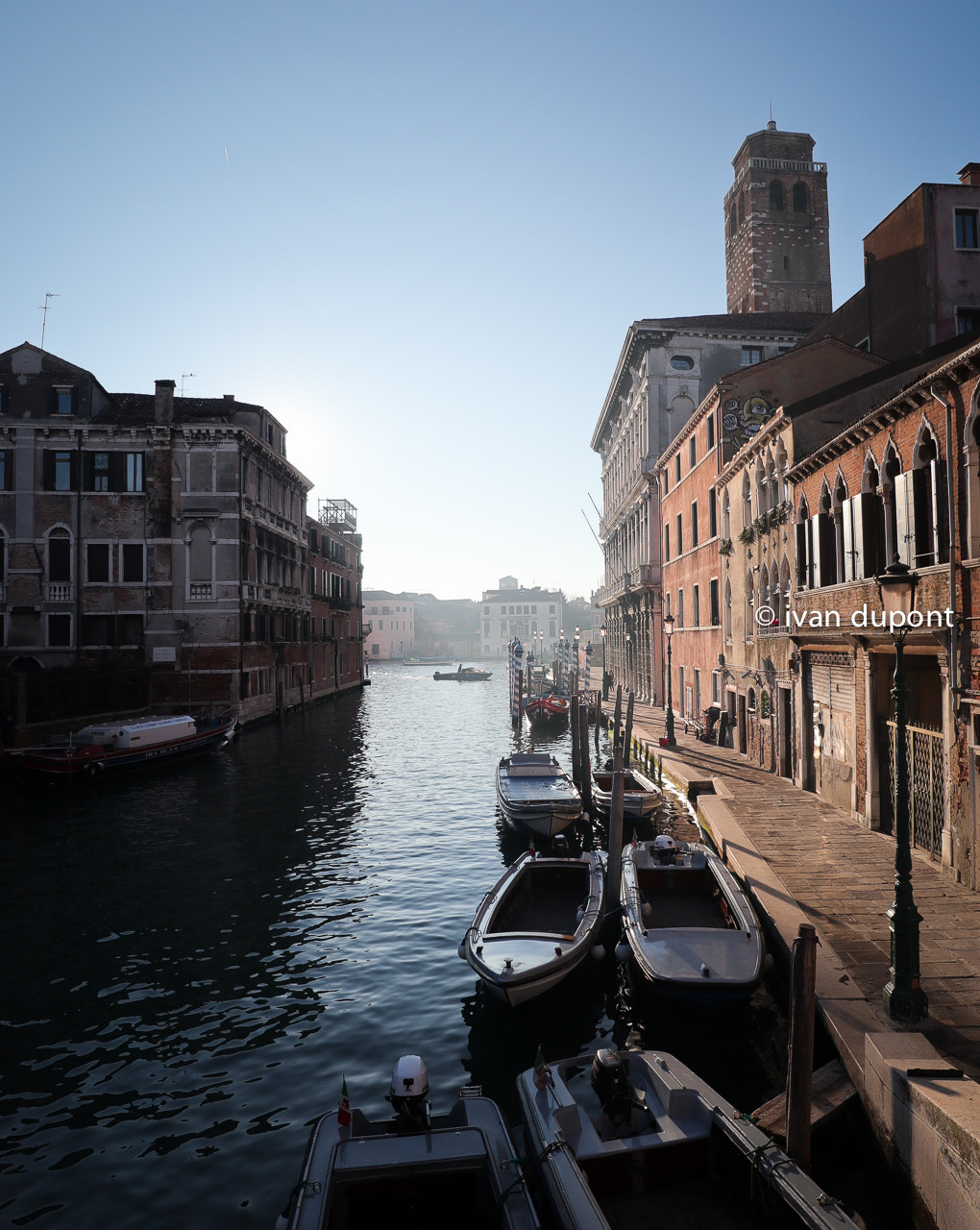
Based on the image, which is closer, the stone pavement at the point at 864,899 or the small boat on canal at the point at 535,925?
the stone pavement at the point at 864,899

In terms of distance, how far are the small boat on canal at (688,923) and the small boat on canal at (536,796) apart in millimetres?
4359

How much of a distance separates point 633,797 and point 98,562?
27.2 m

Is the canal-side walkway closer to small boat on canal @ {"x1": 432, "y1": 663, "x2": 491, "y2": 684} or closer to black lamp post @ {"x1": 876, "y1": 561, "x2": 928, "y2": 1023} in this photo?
black lamp post @ {"x1": 876, "y1": 561, "x2": 928, "y2": 1023}

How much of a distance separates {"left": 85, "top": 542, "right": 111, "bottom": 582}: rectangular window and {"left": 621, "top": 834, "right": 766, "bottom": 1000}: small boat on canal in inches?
1164

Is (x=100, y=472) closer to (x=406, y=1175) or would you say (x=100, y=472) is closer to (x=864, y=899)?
(x=864, y=899)

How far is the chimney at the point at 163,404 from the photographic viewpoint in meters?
36.2

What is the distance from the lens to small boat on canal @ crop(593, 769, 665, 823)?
1908cm

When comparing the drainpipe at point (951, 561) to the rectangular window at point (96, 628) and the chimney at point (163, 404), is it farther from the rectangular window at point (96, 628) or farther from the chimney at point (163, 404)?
the rectangular window at point (96, 628)

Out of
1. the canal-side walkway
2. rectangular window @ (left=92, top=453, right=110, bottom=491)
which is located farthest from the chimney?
the canal-side walkway

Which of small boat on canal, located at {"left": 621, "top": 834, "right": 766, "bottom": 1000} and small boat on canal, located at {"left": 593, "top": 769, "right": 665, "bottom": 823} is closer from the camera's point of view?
small boat on canal, located at {"left": 621, "top": 834, "right": 766, "bottom": 1000}

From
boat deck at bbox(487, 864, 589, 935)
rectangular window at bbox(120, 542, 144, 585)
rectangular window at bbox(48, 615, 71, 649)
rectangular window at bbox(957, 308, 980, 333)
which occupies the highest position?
rectangular window at bbox(957, 308, 980, 333)

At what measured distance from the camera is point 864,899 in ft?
36.1

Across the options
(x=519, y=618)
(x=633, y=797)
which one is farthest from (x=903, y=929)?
(x=519, y=618)

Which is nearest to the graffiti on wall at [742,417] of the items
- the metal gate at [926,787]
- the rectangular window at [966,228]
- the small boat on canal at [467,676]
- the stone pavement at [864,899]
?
Result: the rectangular window at [966,228]
